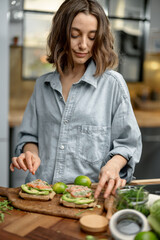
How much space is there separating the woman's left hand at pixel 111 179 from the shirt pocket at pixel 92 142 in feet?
0.44

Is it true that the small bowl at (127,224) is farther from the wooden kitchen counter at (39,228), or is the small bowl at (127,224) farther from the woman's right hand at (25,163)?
the woman's right hand at (25,163)

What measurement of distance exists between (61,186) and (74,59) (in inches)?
22.7

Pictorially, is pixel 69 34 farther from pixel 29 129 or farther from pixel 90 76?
pixel 29 129

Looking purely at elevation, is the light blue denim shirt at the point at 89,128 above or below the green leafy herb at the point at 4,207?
above

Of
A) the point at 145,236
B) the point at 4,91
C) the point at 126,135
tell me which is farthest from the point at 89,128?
the point at 4,91

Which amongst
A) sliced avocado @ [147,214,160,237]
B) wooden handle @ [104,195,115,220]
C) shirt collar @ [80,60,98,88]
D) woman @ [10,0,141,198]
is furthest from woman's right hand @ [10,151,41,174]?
sliced avocado @ [147,214,160,237]

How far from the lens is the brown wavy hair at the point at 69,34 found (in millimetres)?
1402

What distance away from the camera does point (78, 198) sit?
122cm

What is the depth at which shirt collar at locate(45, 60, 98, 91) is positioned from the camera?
1495mm

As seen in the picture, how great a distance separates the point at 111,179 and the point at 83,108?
395 millimetres

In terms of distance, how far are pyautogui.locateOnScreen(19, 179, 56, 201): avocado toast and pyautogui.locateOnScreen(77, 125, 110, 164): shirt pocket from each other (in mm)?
256

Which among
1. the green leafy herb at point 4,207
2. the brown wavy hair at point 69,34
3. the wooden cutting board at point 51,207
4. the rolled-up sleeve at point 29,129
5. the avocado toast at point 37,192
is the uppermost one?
the brown wavy hair at point 69,34

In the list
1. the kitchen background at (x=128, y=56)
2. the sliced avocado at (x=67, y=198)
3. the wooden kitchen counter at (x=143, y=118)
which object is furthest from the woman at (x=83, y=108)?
the kitchen background at (x=128, y=56)

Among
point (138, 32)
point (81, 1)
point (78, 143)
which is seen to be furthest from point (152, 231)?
point (138, 32)
